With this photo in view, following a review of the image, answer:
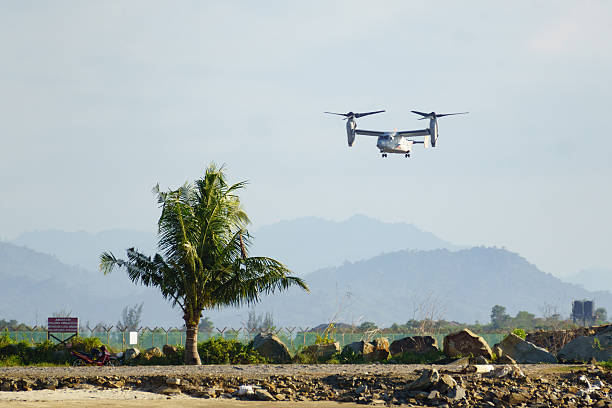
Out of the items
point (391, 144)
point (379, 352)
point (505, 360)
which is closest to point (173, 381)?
point (379, 352)

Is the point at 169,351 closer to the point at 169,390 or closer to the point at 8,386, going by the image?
the point at 169,390

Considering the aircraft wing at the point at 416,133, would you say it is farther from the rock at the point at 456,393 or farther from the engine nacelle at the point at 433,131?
the rock at the point at 456,393

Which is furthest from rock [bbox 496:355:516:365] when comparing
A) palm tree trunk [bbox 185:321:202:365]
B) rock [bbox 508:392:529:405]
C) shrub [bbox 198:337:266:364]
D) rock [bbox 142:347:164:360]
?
rock [bbox 142:347:164:360]

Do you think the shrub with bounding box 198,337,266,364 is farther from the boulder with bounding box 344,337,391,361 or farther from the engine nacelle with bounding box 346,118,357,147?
the engine nacelle with bounding box 346,118,357,147

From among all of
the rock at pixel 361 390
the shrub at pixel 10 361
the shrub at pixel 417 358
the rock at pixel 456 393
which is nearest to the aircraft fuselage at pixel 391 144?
the shrub at pixel 417 358

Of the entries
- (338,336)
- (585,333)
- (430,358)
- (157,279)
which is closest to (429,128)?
(338,336)

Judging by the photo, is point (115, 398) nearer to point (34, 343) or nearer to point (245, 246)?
point (245, 246)
